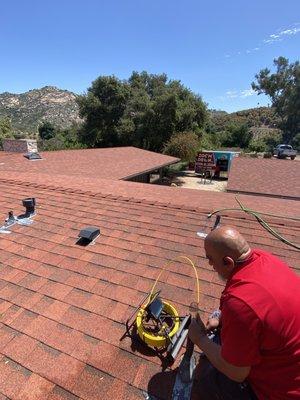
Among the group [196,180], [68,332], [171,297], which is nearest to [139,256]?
[171,297]

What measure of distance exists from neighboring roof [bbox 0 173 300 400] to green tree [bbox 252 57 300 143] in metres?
56.9

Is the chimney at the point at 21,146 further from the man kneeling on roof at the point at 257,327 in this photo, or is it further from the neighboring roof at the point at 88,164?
the man kneeling on roof at the point at 257,327

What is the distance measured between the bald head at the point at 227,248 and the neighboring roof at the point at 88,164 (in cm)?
1027

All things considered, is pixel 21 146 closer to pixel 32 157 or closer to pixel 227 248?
pixel 32 157

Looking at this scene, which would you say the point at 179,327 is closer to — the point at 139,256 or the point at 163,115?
the point at 139,256

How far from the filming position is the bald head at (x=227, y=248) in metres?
1.96

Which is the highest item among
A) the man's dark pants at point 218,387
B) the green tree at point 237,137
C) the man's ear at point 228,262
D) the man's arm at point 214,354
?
the man's ear at point 228,262

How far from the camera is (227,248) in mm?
1967

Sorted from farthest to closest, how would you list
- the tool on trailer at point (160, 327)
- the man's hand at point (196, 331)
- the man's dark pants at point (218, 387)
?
1. the tool on trailer at point (160, 327)
2. the man's hand at point (196, 331)
3. the man's dark pants at point (218, 387)

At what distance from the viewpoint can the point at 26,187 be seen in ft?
24.2

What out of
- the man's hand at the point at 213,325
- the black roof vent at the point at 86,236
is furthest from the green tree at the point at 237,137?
the man's hand at the point at 213,325

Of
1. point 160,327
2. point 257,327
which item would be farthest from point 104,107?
point 257,327

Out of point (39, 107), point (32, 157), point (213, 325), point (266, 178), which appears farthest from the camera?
point (39, 107)

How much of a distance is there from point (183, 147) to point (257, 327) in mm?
26557
